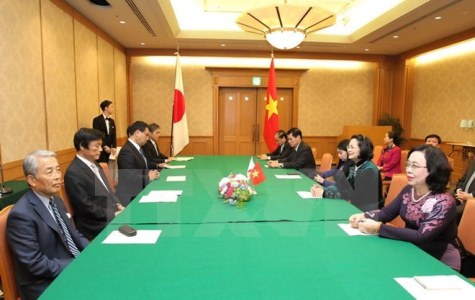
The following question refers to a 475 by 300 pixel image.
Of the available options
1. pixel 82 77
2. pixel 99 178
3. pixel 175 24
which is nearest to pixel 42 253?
pixel 99 178

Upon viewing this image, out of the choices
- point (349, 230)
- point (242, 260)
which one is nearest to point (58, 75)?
point (242, 260)

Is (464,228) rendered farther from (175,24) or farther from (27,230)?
(175,24)

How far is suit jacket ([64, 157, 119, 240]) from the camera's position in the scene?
8.54 feet

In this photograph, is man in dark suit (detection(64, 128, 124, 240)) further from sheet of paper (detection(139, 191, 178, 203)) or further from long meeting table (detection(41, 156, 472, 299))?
long meeting table (detection(41, 156, 472, 299))

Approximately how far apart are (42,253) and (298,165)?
142 inches

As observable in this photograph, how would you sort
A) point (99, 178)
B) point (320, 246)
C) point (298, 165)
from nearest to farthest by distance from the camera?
point (320, 246) < point (99, 178) < point (298, 165)

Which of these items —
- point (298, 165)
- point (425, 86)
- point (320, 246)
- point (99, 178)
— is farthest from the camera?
point (425, 86)

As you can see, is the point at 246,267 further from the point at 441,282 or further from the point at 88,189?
the point at 88,189

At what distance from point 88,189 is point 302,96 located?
23.8ft

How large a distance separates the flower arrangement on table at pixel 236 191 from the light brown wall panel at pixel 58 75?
3.17 m

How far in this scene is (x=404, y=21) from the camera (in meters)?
5.86

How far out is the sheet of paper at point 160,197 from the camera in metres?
2.76

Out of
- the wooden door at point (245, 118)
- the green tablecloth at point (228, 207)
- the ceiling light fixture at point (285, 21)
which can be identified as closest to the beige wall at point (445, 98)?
the wooden door at point (245, 118)

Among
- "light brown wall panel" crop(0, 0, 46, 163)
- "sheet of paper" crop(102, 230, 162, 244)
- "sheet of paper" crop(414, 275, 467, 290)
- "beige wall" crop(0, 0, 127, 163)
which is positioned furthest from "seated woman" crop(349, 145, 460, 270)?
"beige wall" crop(0, 0, 127, 163)
